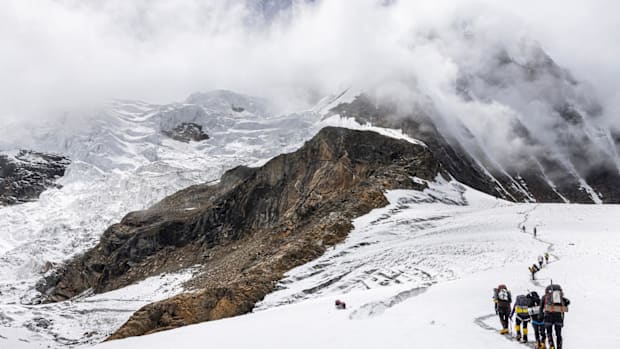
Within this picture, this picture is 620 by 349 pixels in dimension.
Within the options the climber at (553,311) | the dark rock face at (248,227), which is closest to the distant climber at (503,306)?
the climber at (553,311)

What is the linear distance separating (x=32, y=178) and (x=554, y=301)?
Answer: 212710 mm

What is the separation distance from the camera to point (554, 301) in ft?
39.7

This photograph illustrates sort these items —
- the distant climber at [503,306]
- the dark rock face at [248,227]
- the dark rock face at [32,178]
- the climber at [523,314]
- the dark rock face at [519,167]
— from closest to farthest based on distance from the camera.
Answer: the climber at [523,314] → the distant climber at [503,306] → the dark rock face at [248,227] → the dark rock face at [519,167] → the dark rock face at [32,178]

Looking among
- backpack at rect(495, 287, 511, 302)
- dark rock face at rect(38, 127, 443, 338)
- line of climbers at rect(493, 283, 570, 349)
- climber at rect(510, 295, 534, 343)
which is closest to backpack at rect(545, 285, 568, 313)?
line of climbers at rect(493, 283, 570, 349)

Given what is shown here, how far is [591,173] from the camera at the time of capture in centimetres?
12794

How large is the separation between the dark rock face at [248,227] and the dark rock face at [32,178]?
108m

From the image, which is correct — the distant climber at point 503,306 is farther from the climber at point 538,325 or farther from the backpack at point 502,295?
the climber at point 538,325

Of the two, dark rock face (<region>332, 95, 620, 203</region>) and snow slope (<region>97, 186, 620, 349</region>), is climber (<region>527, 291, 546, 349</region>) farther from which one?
dark rock face (<region>332, 95, 620, 203</region>)

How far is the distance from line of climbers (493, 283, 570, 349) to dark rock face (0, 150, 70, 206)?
199 meters

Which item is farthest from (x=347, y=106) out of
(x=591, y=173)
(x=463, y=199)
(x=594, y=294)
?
(x=594, y=294)

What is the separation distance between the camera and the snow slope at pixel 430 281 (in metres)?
13.9

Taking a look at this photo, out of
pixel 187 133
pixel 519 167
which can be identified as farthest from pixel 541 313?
pixel 187 133

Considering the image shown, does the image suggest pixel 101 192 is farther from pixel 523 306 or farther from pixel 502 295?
pixel 523 306

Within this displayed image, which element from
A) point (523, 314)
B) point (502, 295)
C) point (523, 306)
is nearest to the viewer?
point (523, 314)
